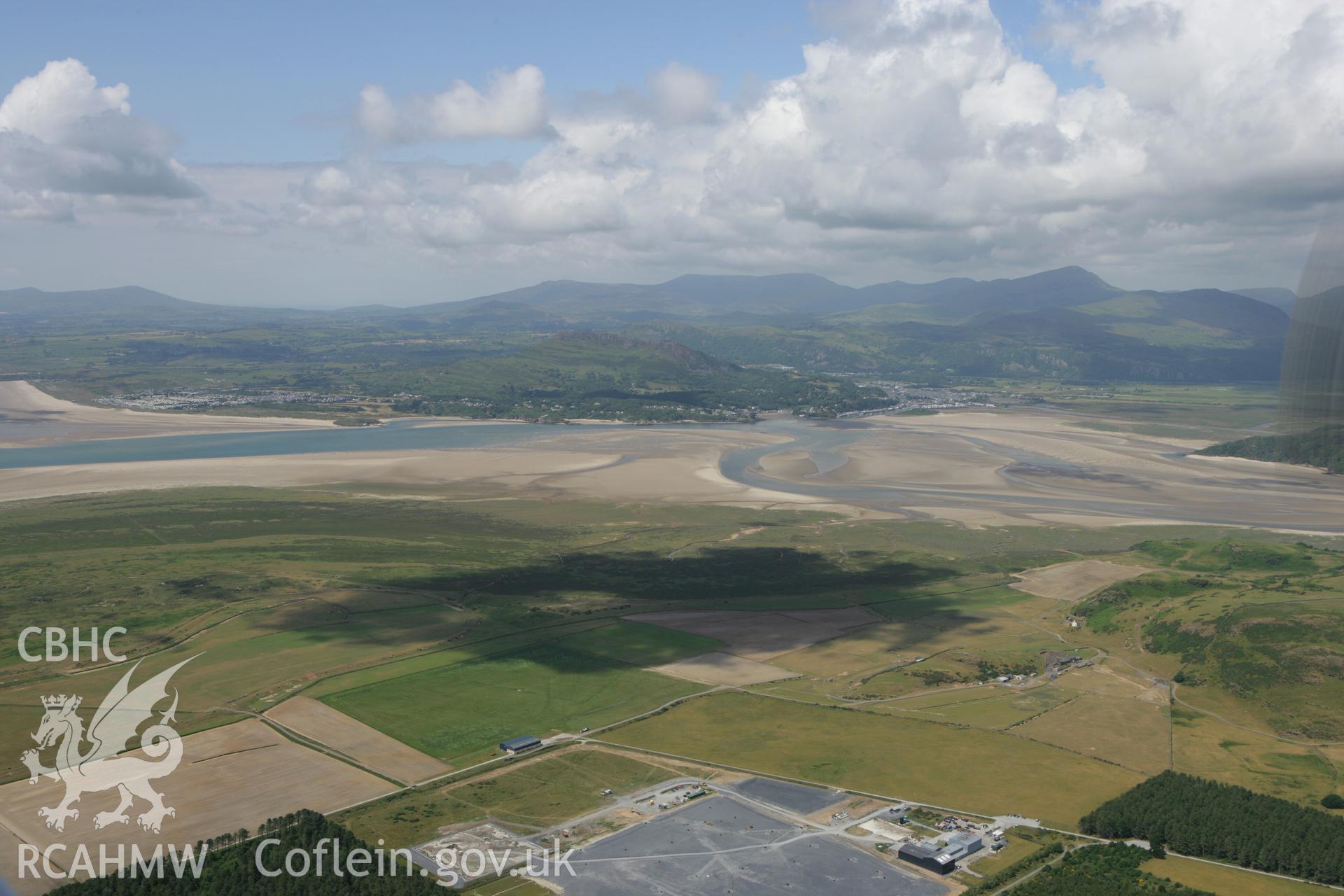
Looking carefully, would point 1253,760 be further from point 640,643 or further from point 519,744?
point 519,744

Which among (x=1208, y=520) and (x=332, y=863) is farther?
(x=1208, y=520)

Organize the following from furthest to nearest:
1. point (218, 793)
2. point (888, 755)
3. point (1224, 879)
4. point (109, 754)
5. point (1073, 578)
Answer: point (1073, 578), point (888, 755), point (109, 754), point (218, 793), point (1224, 879)

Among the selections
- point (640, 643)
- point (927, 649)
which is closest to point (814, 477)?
point (927, 649)

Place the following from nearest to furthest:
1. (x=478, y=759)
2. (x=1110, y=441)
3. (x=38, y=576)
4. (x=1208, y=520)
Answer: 1. (x=478, y=759)
2. (x=38, y=576)
3. (x=1208, y=520)
4. (x=1110, y=441)

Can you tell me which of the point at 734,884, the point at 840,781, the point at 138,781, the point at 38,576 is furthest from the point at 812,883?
the point at 38,576

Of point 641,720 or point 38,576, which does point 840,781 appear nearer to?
point 641,720

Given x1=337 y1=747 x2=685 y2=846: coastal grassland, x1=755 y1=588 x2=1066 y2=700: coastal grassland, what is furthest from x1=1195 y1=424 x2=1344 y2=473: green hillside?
x1=337 y1=747 x2=685 y2=846: coastal grassland
